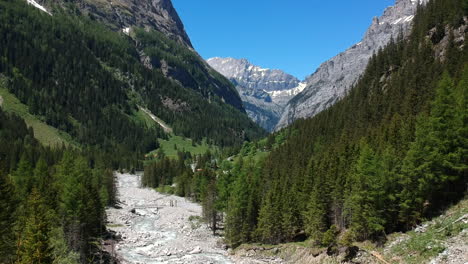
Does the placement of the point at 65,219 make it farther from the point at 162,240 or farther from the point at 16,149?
the point at 16,149

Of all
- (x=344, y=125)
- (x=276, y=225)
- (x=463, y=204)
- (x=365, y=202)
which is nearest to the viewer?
(x=463, y=204)

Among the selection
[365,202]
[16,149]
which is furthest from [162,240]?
[16,149]

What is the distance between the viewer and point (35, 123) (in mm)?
185625

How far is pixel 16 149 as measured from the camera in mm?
119812

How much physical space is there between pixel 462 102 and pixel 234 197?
39.1 m

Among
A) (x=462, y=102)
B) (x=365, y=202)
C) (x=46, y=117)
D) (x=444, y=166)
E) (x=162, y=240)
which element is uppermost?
(x=46, y=117)

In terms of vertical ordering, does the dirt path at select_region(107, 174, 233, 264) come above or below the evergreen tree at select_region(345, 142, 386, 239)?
below

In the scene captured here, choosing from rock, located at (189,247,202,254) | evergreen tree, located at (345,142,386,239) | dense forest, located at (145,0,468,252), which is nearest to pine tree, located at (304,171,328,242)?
dense forest, located at (145,0,468,252)

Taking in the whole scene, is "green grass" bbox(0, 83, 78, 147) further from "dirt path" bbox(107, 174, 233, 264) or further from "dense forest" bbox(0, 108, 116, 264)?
"dense forest" bbox(0, 108, 116, 264)

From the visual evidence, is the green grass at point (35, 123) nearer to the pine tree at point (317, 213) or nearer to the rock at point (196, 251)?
the rock at point (196, 251)

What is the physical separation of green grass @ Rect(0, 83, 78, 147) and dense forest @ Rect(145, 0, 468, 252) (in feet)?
366

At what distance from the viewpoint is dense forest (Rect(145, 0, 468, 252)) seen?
41.0m

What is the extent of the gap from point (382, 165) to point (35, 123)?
Answer: 18837 centimetres

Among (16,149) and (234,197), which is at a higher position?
(16,149)
